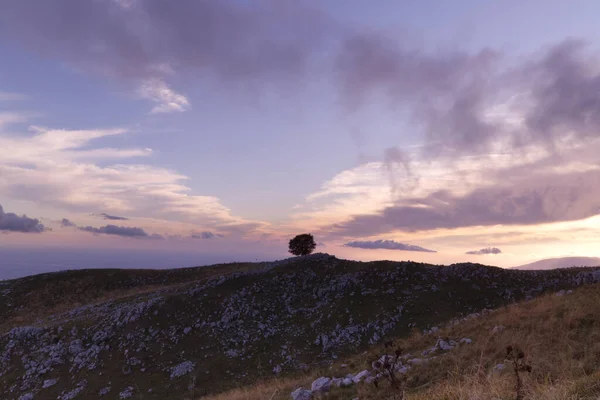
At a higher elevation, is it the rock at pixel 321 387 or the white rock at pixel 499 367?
the white rock at pixel 499 367

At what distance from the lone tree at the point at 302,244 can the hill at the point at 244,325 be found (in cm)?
2286

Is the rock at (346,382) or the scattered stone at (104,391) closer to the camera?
the rock at (346,382)

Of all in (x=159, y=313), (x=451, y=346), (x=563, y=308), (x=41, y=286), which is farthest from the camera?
(x=41, y=286)

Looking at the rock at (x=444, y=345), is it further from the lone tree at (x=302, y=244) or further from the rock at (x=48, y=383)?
the lone tree at (x=302, y=244)

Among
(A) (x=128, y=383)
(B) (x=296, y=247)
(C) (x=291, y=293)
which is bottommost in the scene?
(A) (x=128, y=383)

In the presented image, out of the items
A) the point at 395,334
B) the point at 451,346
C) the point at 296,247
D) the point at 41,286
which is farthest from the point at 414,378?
the point at 41,286

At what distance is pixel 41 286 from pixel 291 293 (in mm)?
49293

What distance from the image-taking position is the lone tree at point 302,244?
219 feet

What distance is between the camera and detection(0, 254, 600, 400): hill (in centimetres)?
2577

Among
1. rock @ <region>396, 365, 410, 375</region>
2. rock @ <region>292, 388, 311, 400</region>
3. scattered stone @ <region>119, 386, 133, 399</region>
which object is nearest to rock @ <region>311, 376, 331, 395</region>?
rock @ <region>292, 388, 311, 400</region>

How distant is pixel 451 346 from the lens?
15.0 metres

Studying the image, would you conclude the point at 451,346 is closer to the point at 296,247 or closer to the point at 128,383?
the point at 128,383

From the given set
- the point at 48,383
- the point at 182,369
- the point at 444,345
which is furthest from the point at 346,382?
the point at 48,383

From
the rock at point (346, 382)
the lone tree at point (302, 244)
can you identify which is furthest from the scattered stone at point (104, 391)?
the lone tree at point (302, 244)
